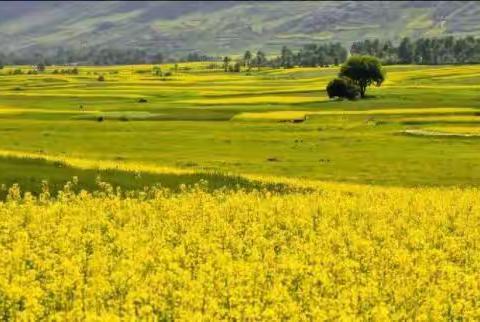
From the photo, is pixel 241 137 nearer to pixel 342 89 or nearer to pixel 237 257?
pixel 237 257

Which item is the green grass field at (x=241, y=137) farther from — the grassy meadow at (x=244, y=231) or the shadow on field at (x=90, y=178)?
the grassy meadow at (x=244, y=231)

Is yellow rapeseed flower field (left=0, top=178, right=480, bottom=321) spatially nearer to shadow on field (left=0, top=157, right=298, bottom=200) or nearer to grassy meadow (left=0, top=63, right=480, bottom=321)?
grassy meadow (left=0, top=63, right=480, bottom=321)

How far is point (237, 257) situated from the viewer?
24250 mm

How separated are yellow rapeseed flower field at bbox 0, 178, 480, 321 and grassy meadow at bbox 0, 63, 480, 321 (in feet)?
0.19

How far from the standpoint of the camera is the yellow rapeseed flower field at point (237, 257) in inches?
739

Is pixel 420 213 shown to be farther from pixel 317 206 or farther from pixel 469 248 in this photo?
pixel 469 248

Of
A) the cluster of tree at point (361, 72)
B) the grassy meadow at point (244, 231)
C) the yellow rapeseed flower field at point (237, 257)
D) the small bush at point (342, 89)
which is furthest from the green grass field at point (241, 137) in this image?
the yellow rapeseed flower field at point (237, 257)

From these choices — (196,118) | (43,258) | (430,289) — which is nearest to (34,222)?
(43,258)

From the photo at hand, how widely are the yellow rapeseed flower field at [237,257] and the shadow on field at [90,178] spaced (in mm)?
2700

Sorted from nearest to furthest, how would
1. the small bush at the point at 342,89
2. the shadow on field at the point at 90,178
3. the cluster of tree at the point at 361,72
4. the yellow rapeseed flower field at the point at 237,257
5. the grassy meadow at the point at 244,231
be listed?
the yellow rapeseed flower field at the point at 237,257, the grassy meadow at the point at 244,231, the shadow on field at the point at 90,178, the small bush at the point at 342,89, the cluster of tree at the point at 361,72

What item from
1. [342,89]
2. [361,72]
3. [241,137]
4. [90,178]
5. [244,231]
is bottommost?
[241,137]

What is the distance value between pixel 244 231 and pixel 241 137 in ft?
158

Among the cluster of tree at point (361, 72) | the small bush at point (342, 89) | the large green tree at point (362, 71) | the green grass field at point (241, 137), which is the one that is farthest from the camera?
the large green tree at point (362, 71)

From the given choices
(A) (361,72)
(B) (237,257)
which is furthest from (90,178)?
(A) (361,72)
